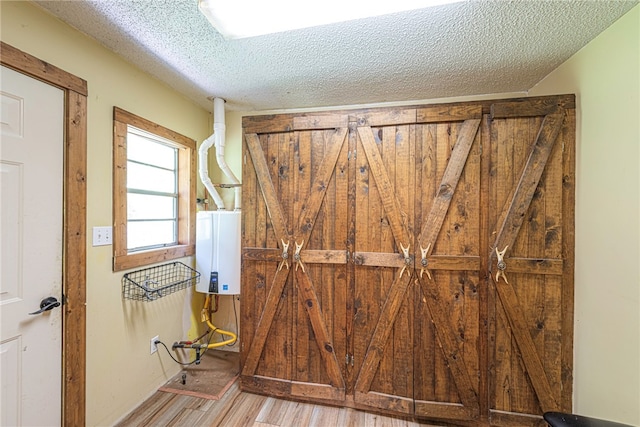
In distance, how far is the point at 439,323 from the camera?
5.78ft

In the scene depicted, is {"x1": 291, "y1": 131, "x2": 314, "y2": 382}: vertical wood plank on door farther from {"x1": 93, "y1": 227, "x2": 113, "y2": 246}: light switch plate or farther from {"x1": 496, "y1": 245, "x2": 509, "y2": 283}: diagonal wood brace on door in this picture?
A: {"x1": 496, "y1": 245, "x2": 509, "y2": 283}: diagonal wood brace on door

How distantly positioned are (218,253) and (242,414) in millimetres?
1195

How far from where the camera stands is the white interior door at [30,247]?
1.19m

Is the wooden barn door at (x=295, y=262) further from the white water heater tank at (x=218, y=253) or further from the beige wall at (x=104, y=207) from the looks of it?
the beige wall at (x=104, y=207)

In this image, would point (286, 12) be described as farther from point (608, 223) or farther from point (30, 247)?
point (608, 223)

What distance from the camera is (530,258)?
167 centimetres

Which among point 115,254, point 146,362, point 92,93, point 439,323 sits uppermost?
point 92,93

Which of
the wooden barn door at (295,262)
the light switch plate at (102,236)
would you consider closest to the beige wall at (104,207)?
the light switch plate at (102,236)

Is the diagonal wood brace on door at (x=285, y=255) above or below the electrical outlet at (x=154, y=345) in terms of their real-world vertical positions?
above

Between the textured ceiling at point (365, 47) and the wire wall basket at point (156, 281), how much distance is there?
1.47 m

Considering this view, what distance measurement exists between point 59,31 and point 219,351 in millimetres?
2702

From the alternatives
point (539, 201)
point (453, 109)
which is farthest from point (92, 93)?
point (539, 201)

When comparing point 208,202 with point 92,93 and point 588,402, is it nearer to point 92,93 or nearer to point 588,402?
point 92,93

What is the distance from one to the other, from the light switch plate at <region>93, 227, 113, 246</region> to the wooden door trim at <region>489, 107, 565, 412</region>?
96.7 inches
